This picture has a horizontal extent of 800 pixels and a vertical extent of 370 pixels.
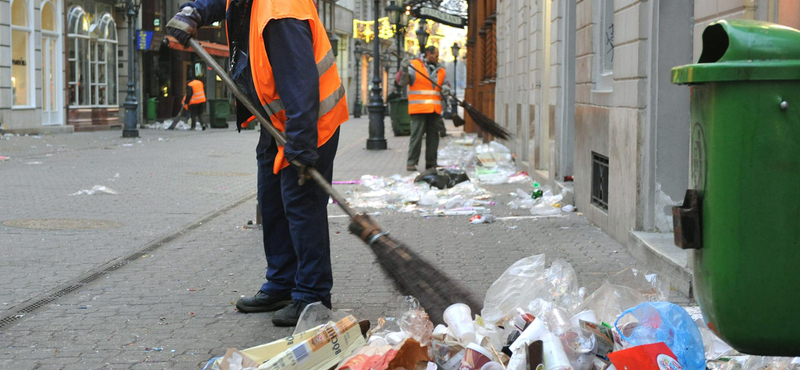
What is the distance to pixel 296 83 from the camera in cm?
417

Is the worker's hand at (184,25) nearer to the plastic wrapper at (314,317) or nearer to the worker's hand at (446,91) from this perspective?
the plastic wrapper at (314,317)

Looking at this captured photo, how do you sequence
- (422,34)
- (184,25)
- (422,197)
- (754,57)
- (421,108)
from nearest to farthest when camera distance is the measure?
(754,57), (184,25), (422,197), (421,108), (422,34)

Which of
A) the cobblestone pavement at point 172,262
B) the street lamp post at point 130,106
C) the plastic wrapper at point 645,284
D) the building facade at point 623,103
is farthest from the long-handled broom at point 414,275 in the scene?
the street lamp post at point 130,106

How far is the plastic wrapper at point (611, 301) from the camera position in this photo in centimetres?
397

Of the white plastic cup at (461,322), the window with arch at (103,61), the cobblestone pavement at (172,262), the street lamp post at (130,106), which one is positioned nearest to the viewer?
the white plastic cup at (461,322)

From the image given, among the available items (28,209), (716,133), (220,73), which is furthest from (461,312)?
(28,209)

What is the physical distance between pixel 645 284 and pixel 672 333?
1387 mm

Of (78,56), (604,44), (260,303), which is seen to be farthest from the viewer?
(78,56)

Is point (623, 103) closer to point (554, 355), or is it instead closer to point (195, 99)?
point (554, 355)

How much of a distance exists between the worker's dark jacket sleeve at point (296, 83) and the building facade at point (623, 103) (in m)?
2.07

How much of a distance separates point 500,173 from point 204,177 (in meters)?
4.06

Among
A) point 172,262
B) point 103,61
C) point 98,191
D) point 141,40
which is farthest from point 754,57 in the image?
point 141,40

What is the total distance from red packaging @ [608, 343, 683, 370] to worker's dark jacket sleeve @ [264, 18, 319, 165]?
1717mm

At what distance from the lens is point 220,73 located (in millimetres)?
4477
